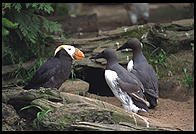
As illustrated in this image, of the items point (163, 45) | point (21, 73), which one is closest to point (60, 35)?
point (21, 73)

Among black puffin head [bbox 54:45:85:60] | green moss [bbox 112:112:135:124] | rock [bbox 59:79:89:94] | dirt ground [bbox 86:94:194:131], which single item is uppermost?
black puffin head [bbox 54:45:85:60]

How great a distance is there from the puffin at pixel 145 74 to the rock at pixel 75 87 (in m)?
0.81

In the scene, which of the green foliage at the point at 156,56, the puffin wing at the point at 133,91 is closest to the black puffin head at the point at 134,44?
the green foliage at the point at 156,56

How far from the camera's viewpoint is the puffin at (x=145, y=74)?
7.74 metres

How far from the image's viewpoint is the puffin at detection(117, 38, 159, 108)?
25.4ft

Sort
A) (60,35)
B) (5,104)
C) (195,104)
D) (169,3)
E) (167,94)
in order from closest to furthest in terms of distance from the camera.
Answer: (5,104) → (195,104) → (167,94) → (60,35) → (169,3)

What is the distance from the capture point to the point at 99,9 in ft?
47.9

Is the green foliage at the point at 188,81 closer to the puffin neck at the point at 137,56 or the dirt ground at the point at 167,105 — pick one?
the dirt ground at the point at 167,105

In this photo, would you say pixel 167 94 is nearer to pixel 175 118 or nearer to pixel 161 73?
pixel 161 73

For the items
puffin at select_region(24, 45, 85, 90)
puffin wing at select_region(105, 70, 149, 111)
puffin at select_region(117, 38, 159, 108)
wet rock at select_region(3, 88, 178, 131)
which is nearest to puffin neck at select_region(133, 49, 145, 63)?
puffin at select_region(117, 38, 159, 108)

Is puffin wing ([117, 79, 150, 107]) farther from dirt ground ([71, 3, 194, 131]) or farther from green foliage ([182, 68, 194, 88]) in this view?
green foliage ([182, 68, 194, 88])

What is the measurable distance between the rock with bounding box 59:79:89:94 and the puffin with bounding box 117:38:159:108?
811 mm

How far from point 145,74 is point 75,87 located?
1.21 m

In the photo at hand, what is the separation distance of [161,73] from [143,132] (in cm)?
314
